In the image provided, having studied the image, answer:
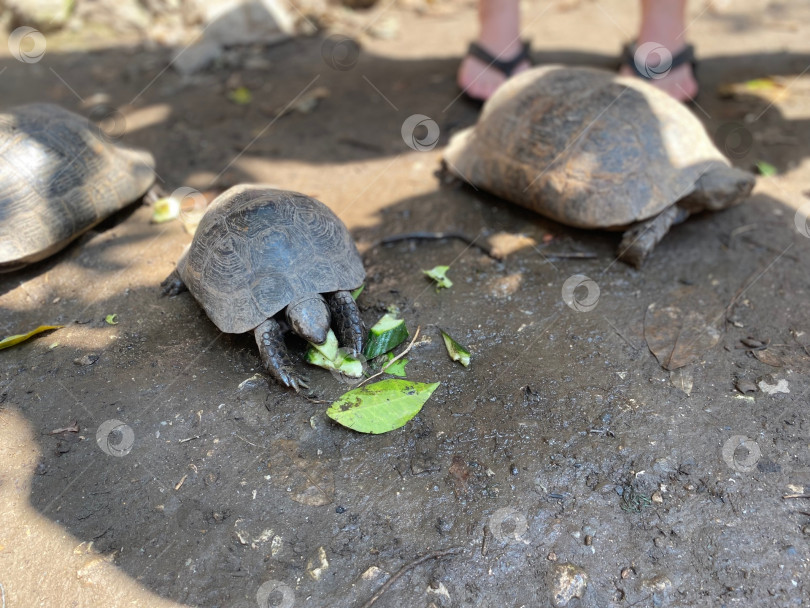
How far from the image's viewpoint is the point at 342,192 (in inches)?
197

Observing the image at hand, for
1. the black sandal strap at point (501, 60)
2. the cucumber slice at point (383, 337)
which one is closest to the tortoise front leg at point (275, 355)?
the cucumber slice at point (383, 337)

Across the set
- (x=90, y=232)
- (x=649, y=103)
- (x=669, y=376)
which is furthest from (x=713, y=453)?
(x=90, y=232)

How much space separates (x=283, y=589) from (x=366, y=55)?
6.10 metres

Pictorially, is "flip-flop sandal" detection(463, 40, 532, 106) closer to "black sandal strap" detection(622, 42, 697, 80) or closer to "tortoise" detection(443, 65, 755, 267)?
"black sandal strap" detection(622, 42, 697, 80)

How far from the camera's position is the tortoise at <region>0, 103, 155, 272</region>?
4.02 m

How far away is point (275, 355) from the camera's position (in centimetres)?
326
